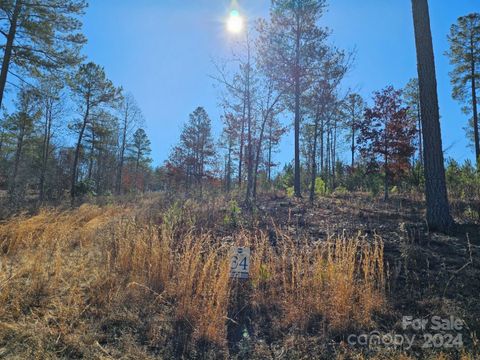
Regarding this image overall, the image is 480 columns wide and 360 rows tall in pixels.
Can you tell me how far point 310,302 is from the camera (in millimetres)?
3092

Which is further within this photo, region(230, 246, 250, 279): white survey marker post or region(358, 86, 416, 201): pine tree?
region(358, 86, 416, 201): pine tree

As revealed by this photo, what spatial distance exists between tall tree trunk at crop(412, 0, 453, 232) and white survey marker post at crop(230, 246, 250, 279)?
3736 mm

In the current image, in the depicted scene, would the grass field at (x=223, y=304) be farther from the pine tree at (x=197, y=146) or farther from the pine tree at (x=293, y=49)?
the pine tree at (x=197, y=146)

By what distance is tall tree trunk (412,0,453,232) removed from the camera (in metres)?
5.39

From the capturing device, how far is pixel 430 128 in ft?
18.6

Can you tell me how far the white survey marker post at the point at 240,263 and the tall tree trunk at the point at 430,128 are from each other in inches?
147

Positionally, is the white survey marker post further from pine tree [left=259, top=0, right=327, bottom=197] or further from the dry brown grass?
pine tree [left=259, top=0, right=327, bottom=197]

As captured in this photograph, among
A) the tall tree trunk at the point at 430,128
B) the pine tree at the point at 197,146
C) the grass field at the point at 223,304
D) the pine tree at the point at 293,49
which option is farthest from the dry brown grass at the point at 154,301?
the pine tree at the point at 197,146

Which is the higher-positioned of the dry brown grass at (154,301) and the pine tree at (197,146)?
the pine tree at (197,146)

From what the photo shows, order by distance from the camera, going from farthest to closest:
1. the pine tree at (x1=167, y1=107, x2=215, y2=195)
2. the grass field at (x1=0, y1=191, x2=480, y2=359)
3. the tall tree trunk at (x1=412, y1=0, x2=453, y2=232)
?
the pine tree at (x1=167, y1=107, x2=215, y2=195) < the tall tree trunk at (x1=412, y1=0, x2=453, y2=232) < the grass field at (x1=0, y1=191, x2=480, y2=359)

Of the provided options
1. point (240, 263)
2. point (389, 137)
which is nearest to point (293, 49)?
point (389, 137)

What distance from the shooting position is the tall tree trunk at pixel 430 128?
5.39 meters

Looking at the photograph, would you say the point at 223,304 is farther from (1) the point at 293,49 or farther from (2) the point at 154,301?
(1) the point at 293,49

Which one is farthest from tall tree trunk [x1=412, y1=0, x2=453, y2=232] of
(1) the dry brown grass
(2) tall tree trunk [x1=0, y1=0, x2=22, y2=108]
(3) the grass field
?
(2) tall tree trunk [x1=0, y1=0, x2=22, y2=108]
